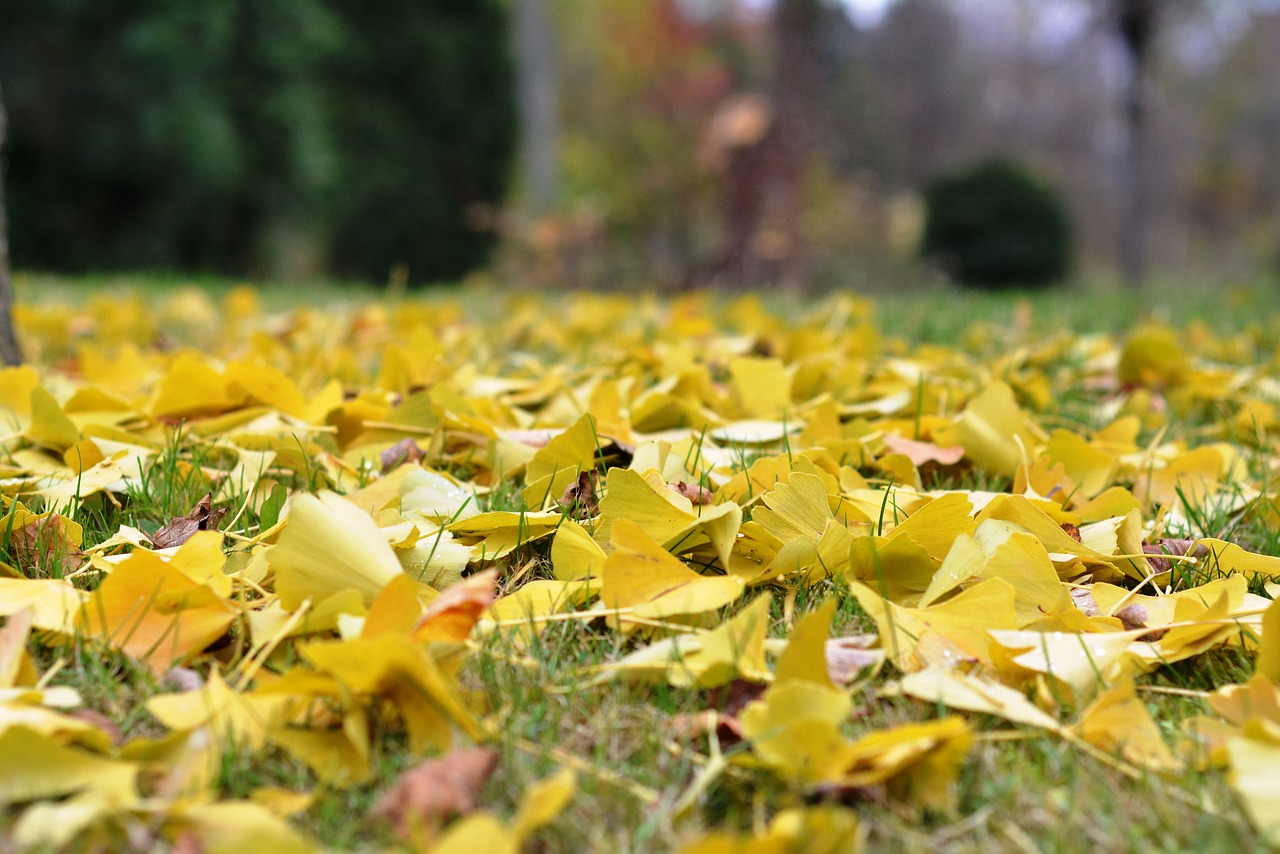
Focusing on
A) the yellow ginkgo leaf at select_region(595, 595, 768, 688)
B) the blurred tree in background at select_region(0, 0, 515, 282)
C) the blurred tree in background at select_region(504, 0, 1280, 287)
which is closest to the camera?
the yellow ginkgo leaf at select_region(595, 595, 768, 688)

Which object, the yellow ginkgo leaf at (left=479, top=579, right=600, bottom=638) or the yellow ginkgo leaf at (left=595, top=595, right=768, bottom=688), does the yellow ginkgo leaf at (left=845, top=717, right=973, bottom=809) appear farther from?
the yellow ginkgo leaf at (left=479, top=579, right=600, bottom=638)

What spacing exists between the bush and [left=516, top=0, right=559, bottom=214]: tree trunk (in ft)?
17.8

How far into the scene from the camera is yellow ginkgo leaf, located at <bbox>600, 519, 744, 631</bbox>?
0.94 metres

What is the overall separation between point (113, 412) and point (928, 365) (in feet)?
5.34

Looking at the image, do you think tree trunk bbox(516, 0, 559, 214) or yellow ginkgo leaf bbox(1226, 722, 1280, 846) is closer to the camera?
yellow ginkgo leaf bbox(1226, 722, 1280, 846)

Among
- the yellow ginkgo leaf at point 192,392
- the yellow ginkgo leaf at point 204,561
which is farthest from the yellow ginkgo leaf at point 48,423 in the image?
the yellow ginkgo leaf at point 204,561

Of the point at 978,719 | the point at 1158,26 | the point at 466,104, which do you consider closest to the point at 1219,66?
the point at 1158,26

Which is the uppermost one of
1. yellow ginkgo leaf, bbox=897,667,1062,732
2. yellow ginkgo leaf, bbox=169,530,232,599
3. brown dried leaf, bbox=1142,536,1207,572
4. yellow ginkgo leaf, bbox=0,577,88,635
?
yellow ginkgo leaf, bbox=169,530,232,599

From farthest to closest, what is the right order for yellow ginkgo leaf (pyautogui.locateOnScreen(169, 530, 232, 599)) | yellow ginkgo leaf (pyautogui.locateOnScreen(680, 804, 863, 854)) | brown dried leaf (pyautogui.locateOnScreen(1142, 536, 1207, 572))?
1. brown dried leaf (pyautogui.locateOnScreen(1142, 536, 1207, 572))
2. yellow ginkgo leaf (pyautogui.locateOnScreen(169, 530, 232, 599))
3. yellow ginkgo leaf (pyautogui.locateOnScreen(680, 804, 863, 854))

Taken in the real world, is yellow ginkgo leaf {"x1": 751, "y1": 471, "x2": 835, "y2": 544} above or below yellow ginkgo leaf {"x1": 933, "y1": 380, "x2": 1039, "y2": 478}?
above

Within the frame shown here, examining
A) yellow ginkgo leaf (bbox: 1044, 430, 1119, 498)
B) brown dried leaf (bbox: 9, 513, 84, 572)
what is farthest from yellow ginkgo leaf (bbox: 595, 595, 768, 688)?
yellow ginkgo leaf (bbox: 1044, 430, 1119, 498)

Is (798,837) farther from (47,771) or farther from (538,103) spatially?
(538,103)

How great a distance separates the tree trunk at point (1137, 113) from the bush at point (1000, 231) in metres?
0.63

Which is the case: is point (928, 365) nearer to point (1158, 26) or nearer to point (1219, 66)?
point (1158, 26)
